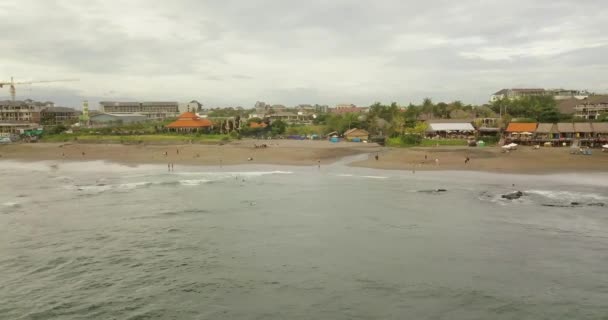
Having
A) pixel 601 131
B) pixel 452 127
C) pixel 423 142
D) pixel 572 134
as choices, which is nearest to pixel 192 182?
pixel 423 142

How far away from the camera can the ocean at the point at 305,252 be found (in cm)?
1816

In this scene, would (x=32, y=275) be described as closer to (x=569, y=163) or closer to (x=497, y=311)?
(x=497, y=311)

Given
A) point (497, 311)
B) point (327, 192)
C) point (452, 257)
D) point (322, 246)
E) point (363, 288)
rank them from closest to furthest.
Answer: point (497, 311)
point (363, 288)
point (452, 257)
point (322, 246)
point (327, 192)

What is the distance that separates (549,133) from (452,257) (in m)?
58.7

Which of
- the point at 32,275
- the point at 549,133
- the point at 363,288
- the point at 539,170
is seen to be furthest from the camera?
the point at 549,133

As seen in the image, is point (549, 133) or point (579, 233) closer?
point (579, 233)

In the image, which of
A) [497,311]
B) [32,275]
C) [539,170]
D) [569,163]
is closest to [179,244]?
[32,275]

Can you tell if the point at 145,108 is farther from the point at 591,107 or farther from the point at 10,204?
the point at 10,204

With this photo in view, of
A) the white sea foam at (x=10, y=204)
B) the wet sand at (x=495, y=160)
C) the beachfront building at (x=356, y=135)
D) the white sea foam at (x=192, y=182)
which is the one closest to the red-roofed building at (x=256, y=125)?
the beachfront building at (x=356, y=135)

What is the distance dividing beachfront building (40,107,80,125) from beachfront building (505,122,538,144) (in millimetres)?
108349

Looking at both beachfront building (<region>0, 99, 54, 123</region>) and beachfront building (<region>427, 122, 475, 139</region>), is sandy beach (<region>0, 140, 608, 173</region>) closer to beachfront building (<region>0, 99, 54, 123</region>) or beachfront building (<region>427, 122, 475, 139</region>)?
beachfront building (<region>427, 122, 475, 139</region>)

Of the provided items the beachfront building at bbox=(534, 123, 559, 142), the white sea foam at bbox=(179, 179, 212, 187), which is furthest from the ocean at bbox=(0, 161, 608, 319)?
the beachfront building at bbox=(534, 123, 559, 142)

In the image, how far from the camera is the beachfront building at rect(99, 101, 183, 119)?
169500 mm

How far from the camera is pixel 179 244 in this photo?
25281 mm
